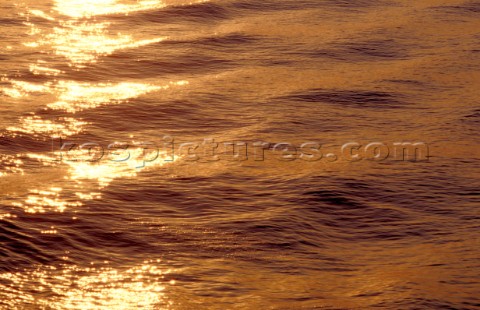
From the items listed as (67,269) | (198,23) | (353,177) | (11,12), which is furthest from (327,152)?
(11,12)

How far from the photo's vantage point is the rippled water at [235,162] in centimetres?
271

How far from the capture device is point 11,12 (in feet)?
18.1

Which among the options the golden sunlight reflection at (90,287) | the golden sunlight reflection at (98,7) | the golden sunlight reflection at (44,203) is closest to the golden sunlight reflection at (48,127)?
the golden sunlight reflection at (44,203)

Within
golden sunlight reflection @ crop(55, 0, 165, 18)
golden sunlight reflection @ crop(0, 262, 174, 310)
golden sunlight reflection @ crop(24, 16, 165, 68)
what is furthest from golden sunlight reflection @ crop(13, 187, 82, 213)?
golden sunlight reflection @ crop(55, 0, 165, 18)

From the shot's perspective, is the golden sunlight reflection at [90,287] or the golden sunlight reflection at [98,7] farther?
the golden sunlight reflection at [98,7]

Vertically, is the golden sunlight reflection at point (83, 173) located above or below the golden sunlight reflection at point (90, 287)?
above

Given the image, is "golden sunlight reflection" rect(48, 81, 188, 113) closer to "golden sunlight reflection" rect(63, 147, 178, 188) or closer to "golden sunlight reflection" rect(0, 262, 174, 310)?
"golden sunlight reflection" rect(63, 147, 178, 188)

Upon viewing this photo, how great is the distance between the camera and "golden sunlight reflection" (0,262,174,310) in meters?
2.54

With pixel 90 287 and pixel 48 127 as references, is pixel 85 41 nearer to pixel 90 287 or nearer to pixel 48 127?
pixel 48 127

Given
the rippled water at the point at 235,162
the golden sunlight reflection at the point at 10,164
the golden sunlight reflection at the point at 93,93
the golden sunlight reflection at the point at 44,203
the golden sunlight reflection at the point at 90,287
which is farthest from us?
the golden sunlight reflection at the point at 93,93

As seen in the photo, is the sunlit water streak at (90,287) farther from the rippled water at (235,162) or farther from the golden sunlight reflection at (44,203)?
the golden sunlight reflection at (44,203)

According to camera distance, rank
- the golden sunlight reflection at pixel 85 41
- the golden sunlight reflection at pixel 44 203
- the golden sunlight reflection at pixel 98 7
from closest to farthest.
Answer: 1. the golden sunlight reflection at pixel 44 203
2. the golden sunlight reflection at pixel 85 41
3. the golden sunlight reflection at pixel 98 7

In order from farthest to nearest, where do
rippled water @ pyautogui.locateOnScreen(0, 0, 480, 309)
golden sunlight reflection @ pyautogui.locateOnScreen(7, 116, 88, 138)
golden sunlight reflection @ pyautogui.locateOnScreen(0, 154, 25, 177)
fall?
golden sunlight reflection @ pyautogui.locateOnScreen(7, 116, 88, 138), golden sunlight reflection @ pyautogui.locateOnScreen(0, 154, 25, 177), rippled water @ pyautogui.locateOnScreen(0, 0, 480, 309)

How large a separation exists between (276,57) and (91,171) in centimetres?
181
